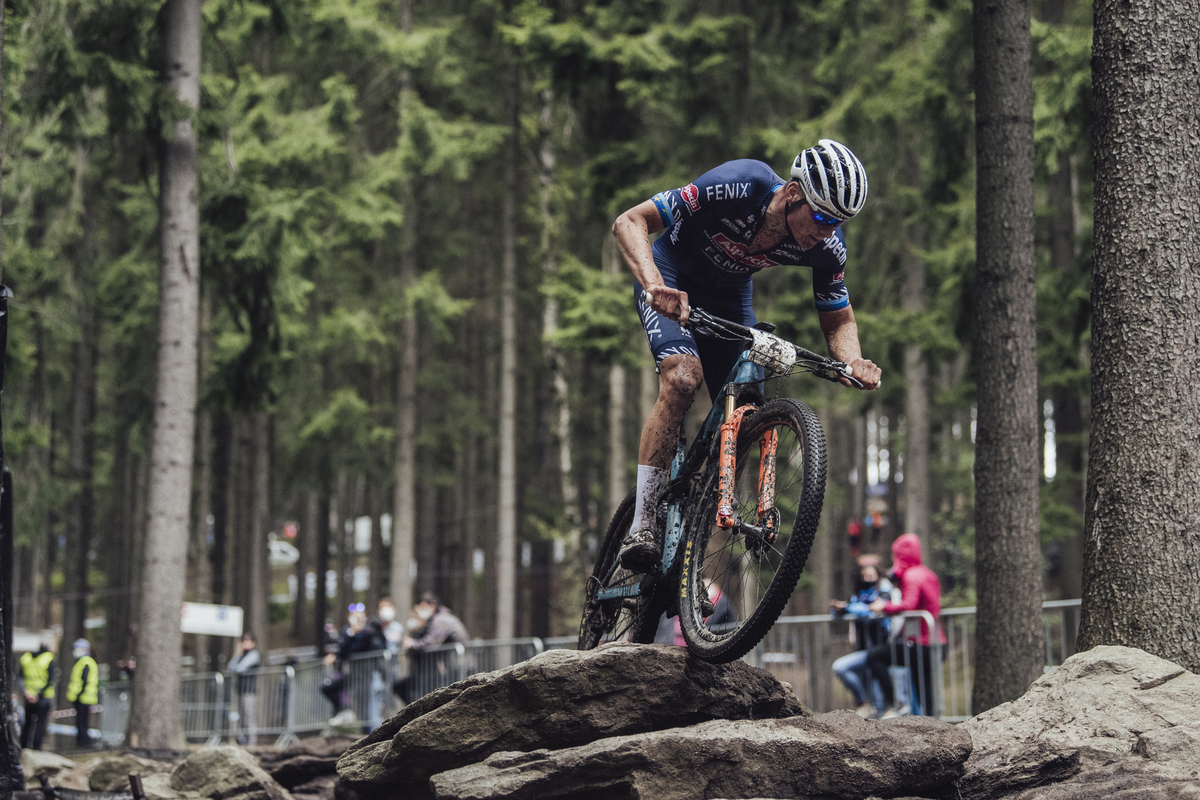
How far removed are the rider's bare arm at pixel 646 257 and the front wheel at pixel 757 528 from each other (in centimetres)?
64

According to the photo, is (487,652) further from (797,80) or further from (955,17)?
(797,80)

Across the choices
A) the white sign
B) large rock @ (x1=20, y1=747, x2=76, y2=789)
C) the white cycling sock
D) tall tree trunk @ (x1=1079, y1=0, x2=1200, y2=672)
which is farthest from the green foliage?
the white cycling sock

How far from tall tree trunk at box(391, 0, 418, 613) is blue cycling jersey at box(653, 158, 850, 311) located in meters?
15.9

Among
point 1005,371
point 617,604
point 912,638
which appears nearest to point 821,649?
point 912,638

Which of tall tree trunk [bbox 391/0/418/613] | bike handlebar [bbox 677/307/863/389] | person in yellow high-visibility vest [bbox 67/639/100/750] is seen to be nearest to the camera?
bike handlebar [bbox 677/307/863/389]

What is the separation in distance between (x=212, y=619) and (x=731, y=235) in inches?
708

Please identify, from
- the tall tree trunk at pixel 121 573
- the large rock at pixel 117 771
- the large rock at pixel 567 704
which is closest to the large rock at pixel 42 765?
the large rock at pixel 117 771

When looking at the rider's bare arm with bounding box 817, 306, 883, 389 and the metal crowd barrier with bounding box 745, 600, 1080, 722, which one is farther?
the metal crowd barrier with bounding box 745, 600, 1080, 722

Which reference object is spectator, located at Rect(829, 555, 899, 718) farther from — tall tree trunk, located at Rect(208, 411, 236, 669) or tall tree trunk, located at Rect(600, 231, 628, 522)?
tall tree trunk, located at Rect(208, 411, 236, 669)

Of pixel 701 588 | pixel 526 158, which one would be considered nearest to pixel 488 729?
pixel 701 588

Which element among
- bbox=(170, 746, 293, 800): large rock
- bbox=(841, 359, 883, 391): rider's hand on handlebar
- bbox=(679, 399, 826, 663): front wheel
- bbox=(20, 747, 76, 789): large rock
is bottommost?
bbox=(20, 747, 76, 789): large rock

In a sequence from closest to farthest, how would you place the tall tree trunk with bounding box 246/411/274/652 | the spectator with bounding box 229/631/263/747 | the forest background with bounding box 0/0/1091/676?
the forest background with bounding box 0/0/1091/676, the spectator with bounding box 229/631/263/747, the tall tree trunk with bounding box 246/411/274/652

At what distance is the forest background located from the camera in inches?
591

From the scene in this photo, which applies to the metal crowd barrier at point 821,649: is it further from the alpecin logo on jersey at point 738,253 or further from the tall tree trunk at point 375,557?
the tall tree trunk at point 375,557
